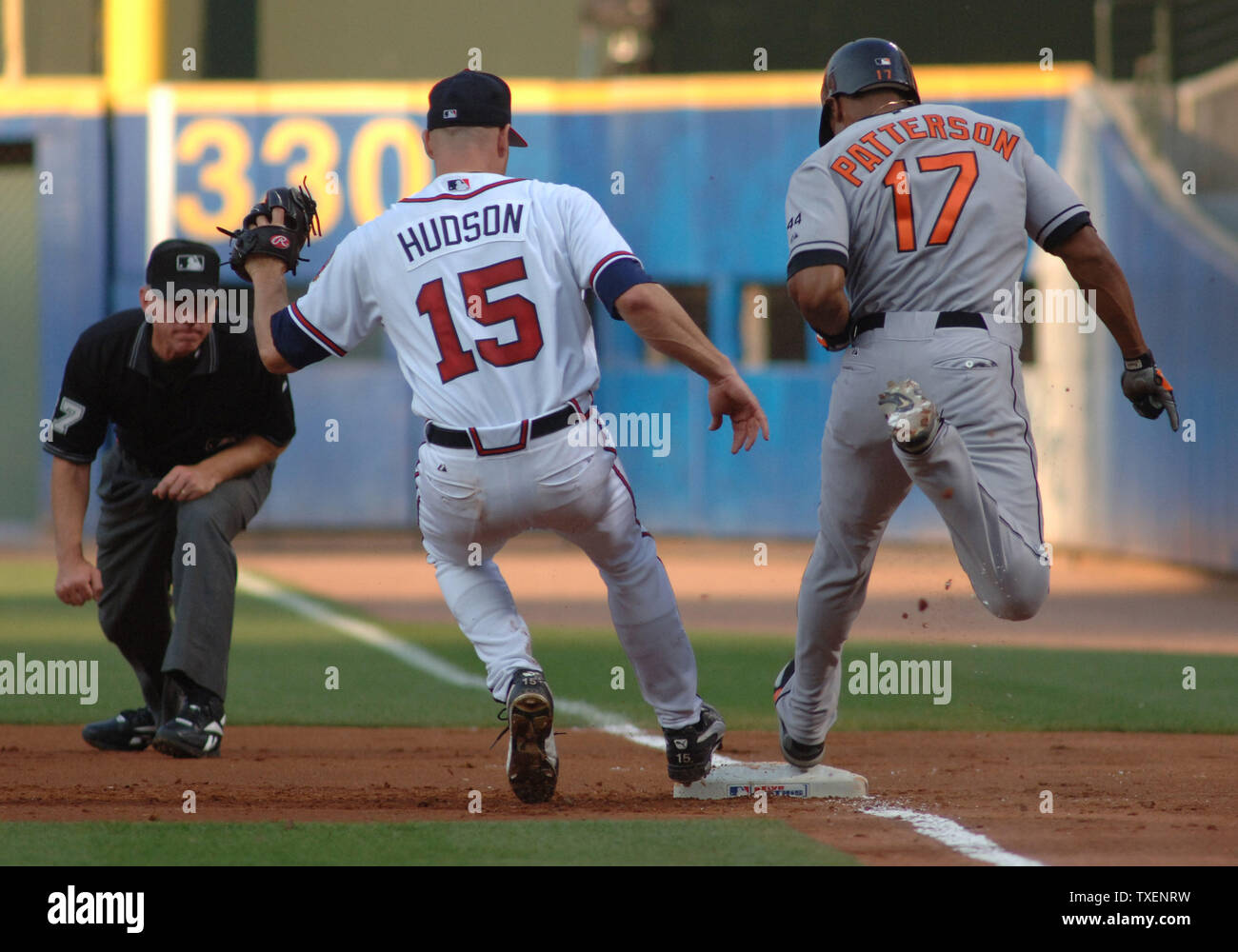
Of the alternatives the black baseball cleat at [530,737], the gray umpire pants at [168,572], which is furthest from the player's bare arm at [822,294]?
the gray umpire pants at [168,572]

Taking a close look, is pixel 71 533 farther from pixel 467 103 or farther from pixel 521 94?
pixel 521 94

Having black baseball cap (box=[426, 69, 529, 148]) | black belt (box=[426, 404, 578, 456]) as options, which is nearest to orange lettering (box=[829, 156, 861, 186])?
black baseball cap (box=[426, 69, 529, 148])

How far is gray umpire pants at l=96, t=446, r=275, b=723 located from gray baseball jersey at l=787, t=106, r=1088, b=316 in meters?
2.43

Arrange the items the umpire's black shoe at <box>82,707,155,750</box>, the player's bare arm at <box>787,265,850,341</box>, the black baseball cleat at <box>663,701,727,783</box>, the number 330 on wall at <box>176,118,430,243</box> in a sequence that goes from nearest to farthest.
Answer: the player's bare arm at <box>787,265,850,341</box> → the black baseball cleat at <box>663,701,727,783</box> → the umpire's black shoe at <box>82,707,155,750</box> → the number 330 on wall at <box>176,118,430,243</box>

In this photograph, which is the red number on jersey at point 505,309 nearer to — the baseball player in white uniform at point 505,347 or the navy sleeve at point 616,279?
the baseball player in white uniform at point 505,347

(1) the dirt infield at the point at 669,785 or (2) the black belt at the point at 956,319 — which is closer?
(1) the dirt infield at the point at 669,785

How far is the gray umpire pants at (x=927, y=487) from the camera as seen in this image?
4.68 metres

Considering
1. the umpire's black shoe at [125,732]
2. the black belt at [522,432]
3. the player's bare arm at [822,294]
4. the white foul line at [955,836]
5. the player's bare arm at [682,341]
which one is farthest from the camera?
the umpire's black shoe at [125,732]

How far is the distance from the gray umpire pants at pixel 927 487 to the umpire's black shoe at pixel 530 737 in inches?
34.7

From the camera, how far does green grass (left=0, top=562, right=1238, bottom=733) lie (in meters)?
7.33

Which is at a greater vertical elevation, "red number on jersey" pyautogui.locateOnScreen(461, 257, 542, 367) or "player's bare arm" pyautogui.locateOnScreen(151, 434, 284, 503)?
"red number on jersey" pyautogui.locateOnScreen(461, 257, 542, 367)

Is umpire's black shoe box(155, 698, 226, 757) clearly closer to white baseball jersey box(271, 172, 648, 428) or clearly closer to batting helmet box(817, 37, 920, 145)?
white baseball jersey box(271, 172, 648, 428)

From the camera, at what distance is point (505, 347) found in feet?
15.3
